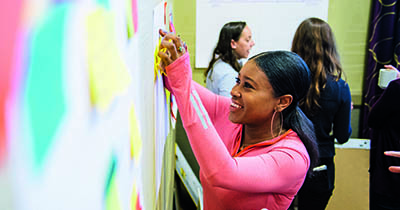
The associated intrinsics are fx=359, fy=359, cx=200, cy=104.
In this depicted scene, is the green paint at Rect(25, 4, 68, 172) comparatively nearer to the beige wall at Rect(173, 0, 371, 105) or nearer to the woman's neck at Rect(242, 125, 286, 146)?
the woman's neck at Rect(242, 125, 286, 146)

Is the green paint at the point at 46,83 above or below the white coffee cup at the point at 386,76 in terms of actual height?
above

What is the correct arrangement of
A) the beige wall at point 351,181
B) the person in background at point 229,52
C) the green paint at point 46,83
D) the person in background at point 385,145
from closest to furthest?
the green paint at point 46,83
the person in background at point 385,145
the person in background at point 229,52
the beige wall at point 351,181

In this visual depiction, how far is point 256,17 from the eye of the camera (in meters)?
2.92

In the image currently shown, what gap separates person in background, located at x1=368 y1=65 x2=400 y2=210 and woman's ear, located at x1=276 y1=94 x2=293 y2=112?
832 millimetres

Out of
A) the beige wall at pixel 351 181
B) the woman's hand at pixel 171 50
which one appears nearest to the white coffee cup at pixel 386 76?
the beige wall at pixel 351 181

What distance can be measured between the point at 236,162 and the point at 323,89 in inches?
39.6

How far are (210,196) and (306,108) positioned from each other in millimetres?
876

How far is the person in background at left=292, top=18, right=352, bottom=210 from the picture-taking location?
68.1 inches

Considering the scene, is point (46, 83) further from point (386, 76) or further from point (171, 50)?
point (386, 76)

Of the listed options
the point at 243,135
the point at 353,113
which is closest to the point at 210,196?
the point at 243,135

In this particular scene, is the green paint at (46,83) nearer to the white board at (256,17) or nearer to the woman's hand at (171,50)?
the woman's hand at (171,50)

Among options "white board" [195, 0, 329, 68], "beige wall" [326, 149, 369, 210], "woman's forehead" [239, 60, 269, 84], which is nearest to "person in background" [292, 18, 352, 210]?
"woman's forehead" [239, 60, 269, 84]

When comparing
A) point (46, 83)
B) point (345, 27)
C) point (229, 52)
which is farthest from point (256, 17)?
point (46, 83)

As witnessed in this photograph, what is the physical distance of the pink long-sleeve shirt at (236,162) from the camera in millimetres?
828
